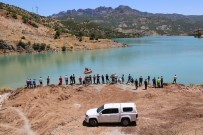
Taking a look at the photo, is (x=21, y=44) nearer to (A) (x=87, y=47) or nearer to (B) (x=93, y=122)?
(A) (x=87, y=47)

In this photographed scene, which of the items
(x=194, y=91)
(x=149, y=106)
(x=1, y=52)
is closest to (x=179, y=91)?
(x=194, y=91)

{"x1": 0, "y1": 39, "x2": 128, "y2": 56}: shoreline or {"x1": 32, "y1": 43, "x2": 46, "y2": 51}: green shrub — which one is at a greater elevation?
{"x1": 32, "y1": 43, "x2": 46, "y2": 51}: green shrub

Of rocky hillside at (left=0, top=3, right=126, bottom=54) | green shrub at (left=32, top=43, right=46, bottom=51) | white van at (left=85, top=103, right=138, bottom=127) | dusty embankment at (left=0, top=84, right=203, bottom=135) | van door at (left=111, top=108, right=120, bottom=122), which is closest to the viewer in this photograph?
dusty embankment at (left=0, top=84, right=203, bottom=135)

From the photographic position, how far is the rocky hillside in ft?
422

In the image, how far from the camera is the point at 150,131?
28172mm

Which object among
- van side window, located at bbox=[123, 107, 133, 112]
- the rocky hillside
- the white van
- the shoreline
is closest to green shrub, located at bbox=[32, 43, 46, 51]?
the rocky hillside

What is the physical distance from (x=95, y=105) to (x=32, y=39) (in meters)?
105

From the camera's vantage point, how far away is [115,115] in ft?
97.2

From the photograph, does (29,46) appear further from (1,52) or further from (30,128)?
(30,128)

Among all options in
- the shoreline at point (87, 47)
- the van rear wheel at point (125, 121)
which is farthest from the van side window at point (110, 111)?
the shoreline at point (87, 47)

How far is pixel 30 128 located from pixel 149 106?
12.0 meters

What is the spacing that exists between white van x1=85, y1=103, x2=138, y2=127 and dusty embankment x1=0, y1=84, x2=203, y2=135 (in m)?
0.56

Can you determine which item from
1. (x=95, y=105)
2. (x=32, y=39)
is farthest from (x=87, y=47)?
(x=95, y=105)

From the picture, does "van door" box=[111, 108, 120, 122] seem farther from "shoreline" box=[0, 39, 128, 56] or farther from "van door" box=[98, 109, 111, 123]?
"shoreline" box=[0, 39, 128, 56]
